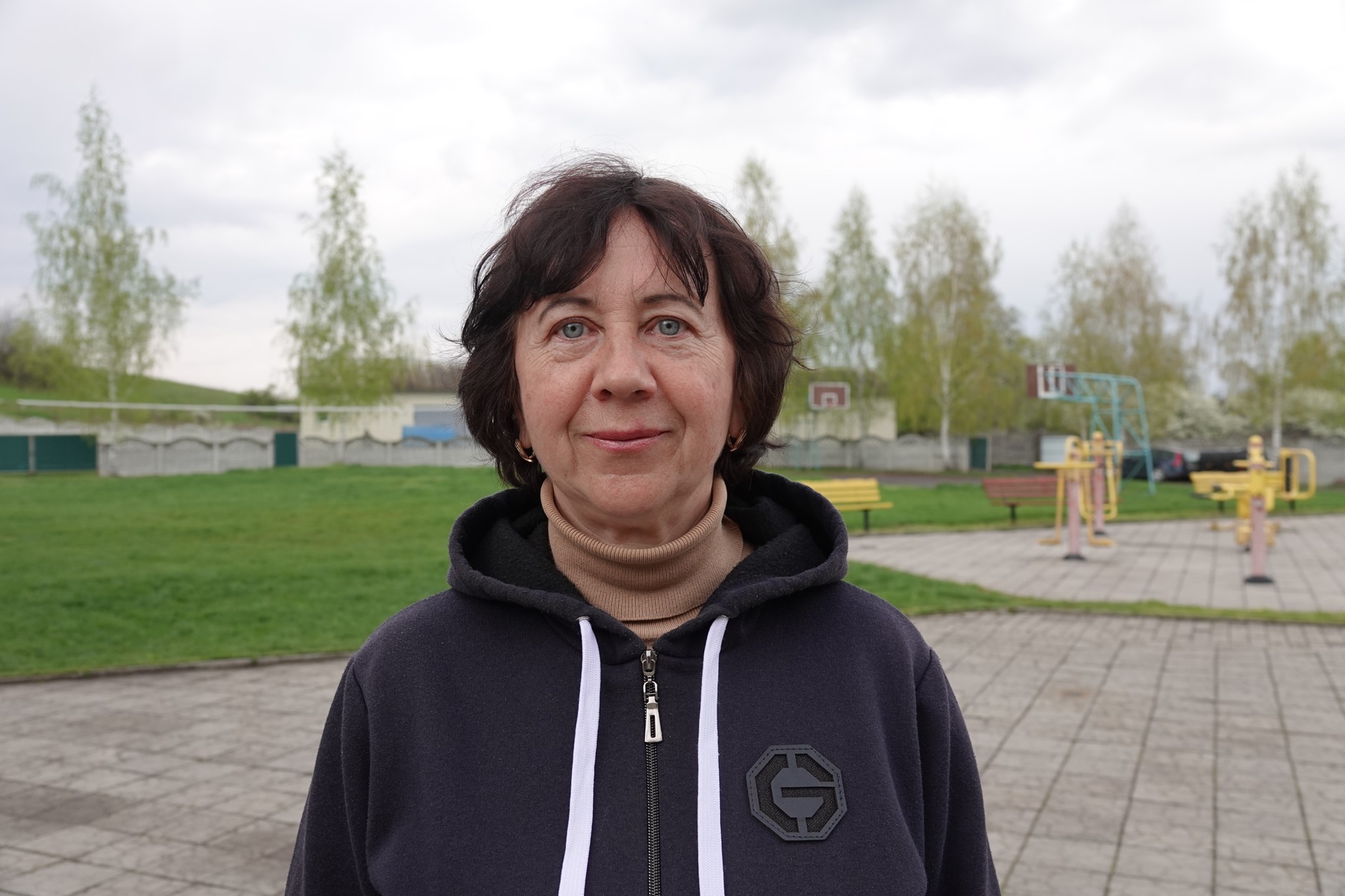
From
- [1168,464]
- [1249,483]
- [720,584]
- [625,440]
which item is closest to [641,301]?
[625,440]

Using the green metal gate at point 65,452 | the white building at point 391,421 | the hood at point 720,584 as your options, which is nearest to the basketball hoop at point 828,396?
the white building at point 391,421

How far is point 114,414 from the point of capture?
3547 cm

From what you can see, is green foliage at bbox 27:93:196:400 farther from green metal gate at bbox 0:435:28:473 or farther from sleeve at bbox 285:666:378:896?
sleeve at bbox 285:666:378:896

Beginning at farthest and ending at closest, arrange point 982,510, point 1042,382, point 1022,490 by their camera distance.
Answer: point 1042,382, point 982,510, point 1022,490

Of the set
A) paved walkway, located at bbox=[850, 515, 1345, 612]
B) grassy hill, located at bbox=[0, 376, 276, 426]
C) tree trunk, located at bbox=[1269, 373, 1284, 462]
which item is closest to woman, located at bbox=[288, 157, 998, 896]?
paved walkway, located at bbox=[850, 515, 1345, 612]

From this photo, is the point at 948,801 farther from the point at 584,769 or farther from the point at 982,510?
the point at 982,510

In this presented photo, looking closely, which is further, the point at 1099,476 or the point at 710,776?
the point at 1099,476

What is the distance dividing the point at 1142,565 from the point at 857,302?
33.7 meters

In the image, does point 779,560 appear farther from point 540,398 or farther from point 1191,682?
point 1191,682

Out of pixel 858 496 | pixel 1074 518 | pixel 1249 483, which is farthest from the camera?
pixel 858 496

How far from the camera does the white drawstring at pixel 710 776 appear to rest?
1.35 m

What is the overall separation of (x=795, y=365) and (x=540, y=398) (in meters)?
0.50

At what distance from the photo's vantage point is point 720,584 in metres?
1.57

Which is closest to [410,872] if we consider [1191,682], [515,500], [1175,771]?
[515,500]
